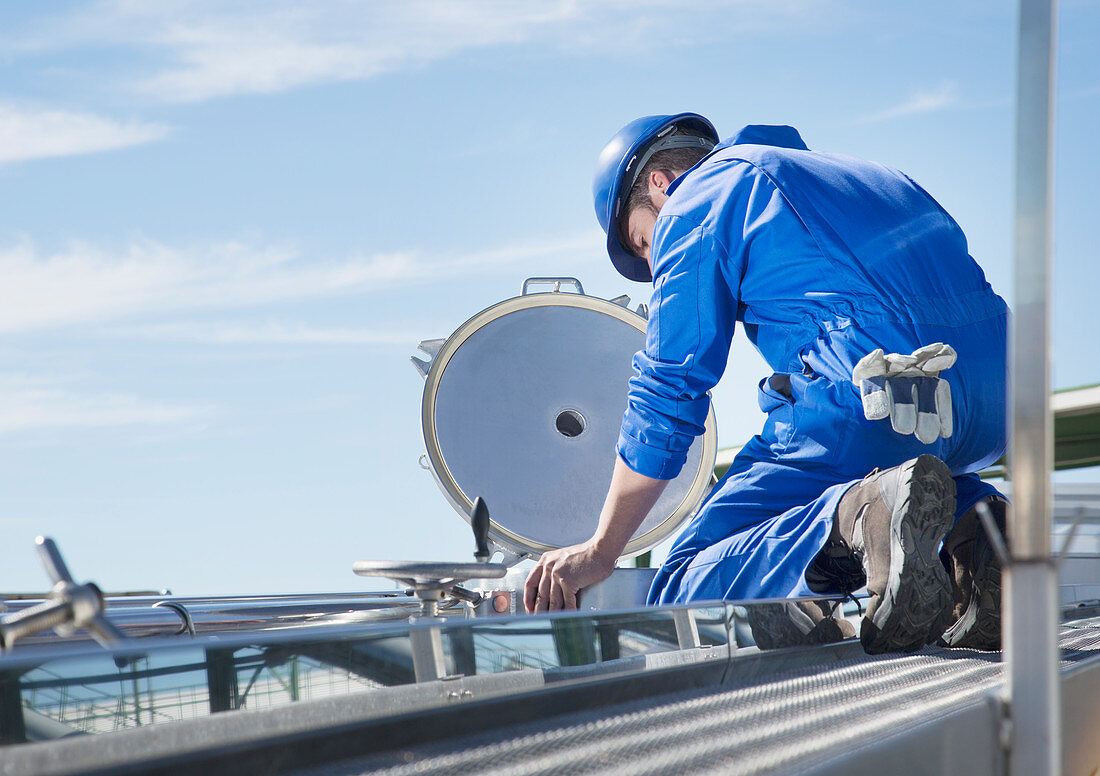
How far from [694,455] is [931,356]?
1.60m

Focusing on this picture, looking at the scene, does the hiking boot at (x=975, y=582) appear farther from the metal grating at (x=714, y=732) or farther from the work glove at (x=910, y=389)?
the metal grating at (x=714, y=732)

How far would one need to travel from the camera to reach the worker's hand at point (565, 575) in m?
2.23

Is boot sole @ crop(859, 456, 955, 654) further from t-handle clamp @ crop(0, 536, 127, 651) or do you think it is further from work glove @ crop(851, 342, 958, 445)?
t-handle clamp @ crop(0, 536, 127, 651)

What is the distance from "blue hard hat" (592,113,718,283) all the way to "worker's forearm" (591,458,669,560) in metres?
0.83

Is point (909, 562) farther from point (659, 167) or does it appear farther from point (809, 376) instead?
point (659, 167)

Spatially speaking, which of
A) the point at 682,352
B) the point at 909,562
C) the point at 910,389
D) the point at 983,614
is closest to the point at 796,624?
the point at 909,562

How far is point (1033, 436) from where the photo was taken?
613 mm

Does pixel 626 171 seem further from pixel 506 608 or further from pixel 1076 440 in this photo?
pixel 1076 440

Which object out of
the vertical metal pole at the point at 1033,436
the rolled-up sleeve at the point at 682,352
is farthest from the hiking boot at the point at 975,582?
the vertical metal pole at the point at 1033,436

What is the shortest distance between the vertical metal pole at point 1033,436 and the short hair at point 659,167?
2009mm

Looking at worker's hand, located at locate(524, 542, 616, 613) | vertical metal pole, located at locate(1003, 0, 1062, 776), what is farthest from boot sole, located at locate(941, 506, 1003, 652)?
vertical metal pole, located at locate(1003, 0, 1062, 776)

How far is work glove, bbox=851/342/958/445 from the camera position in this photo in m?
1.80

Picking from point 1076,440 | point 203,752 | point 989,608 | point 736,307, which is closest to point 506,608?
point 736,307

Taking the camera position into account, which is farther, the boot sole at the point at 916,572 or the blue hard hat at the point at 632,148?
the blue hard hat at the point at 632,148
